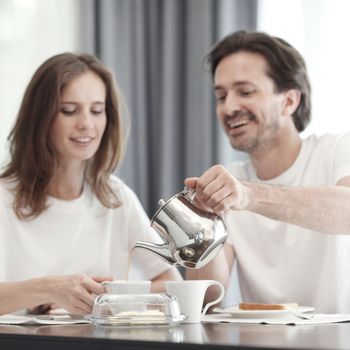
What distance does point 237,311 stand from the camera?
1633 millimetres

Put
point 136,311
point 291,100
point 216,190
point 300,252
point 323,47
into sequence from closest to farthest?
point 136,311 < point 216,190 < point 300,252 < point 291,100 < point 323,47

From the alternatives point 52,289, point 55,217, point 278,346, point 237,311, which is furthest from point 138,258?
point 278,346

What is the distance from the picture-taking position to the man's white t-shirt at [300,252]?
7.00 feet

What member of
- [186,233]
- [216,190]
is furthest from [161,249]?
[216,190]

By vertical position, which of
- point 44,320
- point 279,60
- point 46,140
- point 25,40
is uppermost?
point 25,40

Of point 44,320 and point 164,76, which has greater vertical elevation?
point 164,76

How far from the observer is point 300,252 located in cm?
217

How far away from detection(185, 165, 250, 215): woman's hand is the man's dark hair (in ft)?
2.96

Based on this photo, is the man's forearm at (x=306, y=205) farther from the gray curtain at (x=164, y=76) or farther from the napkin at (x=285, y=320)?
the gray curtain at (x=164, y=76)

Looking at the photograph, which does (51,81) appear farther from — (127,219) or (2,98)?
(2,98)

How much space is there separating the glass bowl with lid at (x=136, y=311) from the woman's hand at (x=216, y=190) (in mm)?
256

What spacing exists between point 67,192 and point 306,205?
2.71 ft

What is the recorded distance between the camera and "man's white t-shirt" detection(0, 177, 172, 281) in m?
2.18

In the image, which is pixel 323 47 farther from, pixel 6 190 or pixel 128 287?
pixel 128 287
